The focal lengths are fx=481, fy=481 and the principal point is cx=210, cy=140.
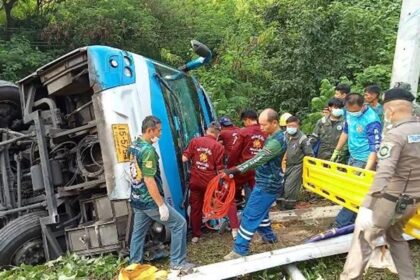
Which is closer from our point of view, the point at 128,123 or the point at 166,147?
the point at 128,123

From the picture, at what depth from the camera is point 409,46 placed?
466 cm


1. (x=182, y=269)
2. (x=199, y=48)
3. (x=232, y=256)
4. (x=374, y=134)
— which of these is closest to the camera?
(x=182, y=269)

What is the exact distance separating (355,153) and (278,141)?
121 centimetres

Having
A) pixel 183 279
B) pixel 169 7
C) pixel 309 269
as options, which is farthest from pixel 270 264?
pixel 169 7

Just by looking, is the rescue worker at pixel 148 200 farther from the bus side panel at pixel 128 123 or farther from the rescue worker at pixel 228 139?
the rescue worker at pixel 228 139

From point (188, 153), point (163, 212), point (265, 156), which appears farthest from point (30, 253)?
point (265, 156)

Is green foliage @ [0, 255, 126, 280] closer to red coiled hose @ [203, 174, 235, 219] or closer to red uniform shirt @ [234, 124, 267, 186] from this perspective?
red coiled hose @ [203, 174, 235, 219]

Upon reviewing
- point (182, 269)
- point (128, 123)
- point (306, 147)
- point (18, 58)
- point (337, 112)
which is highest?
A: point (18, 58)

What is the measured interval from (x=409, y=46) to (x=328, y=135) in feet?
6.54

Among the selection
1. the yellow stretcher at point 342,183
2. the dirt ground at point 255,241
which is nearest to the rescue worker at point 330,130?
the dirt ground at point 255,241

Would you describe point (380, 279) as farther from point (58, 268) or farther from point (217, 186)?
point (58, 268)

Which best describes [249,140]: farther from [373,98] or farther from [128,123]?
[128,123]

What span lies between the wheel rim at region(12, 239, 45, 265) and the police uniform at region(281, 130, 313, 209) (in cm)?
308

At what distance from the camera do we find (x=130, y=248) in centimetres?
415
